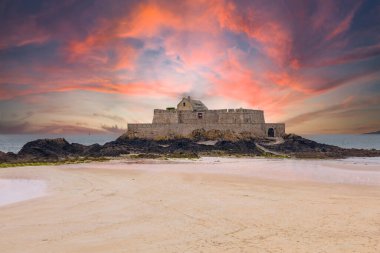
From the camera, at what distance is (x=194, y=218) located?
1312cm

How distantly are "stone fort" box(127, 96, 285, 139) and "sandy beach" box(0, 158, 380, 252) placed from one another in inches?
1583

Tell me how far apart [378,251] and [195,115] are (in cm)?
5516

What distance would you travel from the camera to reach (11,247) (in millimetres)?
9945

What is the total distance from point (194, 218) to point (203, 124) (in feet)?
163

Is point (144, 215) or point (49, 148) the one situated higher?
point (49, 148)

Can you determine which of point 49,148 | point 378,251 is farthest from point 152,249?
point 49,148

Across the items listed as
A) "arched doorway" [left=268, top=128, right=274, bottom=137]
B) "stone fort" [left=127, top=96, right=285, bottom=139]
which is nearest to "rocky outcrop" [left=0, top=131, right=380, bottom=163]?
"stone fort" [left=127, top=96, right=285, bottom=139]

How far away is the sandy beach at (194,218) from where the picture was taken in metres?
10.2

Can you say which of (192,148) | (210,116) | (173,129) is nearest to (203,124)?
(210,116)

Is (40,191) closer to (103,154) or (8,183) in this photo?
(8,183)

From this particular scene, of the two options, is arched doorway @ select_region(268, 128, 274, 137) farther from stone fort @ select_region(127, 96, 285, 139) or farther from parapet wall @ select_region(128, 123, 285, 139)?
parapet wall @ select_region(128, 123, 285, 139)

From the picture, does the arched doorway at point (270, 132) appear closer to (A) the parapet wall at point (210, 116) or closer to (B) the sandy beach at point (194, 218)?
(A) the parapet wall at point (210, 116)

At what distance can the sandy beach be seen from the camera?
10164mm

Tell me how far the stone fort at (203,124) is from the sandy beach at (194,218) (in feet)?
132
